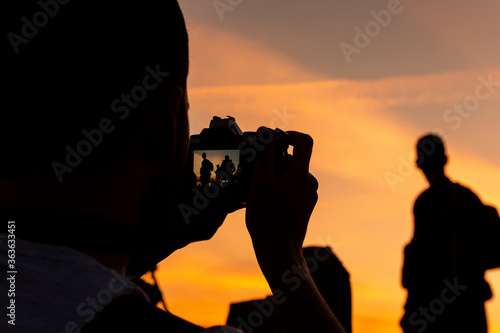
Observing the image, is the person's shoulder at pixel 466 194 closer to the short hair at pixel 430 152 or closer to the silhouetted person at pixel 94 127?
the short hair at pixel 430 152

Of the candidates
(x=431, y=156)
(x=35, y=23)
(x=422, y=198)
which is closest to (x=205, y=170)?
(x=35, y=23)

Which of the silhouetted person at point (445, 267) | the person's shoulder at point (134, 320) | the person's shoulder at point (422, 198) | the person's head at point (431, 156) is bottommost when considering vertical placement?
the person's shoulder at point (134, 320)

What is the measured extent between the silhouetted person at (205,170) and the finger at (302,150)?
0.36 meters

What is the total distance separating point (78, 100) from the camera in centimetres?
126

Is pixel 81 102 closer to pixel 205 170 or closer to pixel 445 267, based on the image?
pixel 205 170

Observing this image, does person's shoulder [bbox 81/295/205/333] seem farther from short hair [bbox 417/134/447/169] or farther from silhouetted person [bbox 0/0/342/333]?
short hair [bbox 417/134/447/169]

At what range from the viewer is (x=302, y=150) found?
216 centimetres

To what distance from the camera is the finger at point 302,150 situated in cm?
211

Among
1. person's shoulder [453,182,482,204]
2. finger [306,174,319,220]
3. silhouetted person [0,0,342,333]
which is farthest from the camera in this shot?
person's shoulder [453,182,482,204]

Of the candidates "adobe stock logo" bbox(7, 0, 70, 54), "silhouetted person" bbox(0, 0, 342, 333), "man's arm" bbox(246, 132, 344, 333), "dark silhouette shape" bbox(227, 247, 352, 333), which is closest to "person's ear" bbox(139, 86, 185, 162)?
"silhouetted person" bbox(0, 0, 342, 333)

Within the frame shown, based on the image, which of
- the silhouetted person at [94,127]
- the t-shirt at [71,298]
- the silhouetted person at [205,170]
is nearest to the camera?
the t-shirt at [71,298]

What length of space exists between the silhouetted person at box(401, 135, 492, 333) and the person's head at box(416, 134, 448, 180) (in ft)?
0.45

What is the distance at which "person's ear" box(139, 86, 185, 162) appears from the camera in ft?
4.25

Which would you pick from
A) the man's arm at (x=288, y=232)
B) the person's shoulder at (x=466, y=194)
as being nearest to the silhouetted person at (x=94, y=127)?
the man's arm at (x=288, y=232)
